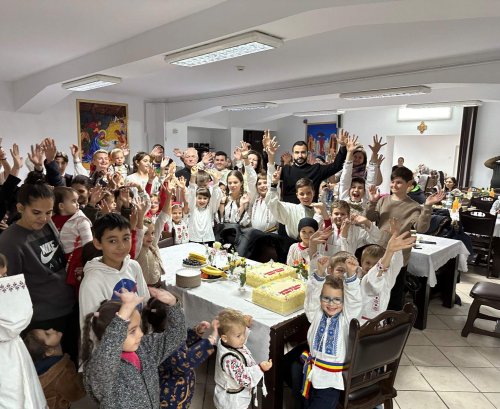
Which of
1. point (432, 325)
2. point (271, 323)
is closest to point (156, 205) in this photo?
point (271, 323)

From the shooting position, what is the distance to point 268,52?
5.68 metres

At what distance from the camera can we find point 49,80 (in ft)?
22.8

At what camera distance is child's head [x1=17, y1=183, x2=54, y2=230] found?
2.35 m

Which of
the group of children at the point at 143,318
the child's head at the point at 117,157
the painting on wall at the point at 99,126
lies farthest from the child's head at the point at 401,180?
the painting on wall at the point at 99,126

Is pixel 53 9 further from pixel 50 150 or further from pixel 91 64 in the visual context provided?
pixel 91 64

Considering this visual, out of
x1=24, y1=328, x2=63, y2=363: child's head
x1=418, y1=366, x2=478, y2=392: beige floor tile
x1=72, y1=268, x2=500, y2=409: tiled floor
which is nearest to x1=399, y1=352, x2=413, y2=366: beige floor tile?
x1=72, y1=268, x2=500, y2=409: tiled floor

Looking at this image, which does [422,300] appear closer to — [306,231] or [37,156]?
[306,231]

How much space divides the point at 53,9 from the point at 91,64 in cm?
193

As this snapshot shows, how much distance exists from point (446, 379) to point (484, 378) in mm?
366

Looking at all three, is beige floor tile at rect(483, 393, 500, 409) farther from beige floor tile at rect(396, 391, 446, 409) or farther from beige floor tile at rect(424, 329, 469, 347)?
beige floor tile at rect(424, 329, 469, 347)

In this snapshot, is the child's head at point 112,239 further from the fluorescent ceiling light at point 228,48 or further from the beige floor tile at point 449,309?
the beige floor tile at point 449,309

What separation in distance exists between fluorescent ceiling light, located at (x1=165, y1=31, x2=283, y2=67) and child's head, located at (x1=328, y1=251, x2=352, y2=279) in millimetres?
2365

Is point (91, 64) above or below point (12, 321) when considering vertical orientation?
above

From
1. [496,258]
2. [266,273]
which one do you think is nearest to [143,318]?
[266,273]
